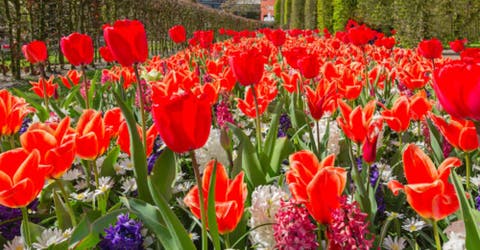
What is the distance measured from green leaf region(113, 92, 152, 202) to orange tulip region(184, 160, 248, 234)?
1.05ft

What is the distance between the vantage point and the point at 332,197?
37.3 inches

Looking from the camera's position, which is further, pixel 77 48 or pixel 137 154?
pixel 77 48

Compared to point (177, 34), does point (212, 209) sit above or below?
below

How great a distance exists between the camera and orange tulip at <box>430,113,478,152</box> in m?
1.48

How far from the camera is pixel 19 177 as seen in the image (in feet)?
3.44

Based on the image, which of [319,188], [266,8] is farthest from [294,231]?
[266,8]

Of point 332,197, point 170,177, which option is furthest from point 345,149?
point 332,197

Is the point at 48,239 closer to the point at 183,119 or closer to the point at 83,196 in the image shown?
the point at 83,196

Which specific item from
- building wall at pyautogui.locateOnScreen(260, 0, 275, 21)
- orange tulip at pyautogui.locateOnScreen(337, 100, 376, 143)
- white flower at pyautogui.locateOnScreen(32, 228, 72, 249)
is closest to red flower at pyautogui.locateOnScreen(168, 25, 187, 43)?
orange tulip at pyautogui.locateOnScreen(337, 100, 376, 143)

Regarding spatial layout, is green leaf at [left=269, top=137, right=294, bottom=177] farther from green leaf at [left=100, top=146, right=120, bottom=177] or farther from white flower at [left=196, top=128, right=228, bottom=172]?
green leaf at [left=100, top=146, right=120, bottom=177]

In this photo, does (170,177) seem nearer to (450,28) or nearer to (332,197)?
(332,197)

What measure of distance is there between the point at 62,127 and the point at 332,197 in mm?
837

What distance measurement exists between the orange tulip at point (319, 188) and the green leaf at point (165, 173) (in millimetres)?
602

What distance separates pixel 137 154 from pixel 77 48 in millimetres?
1159
